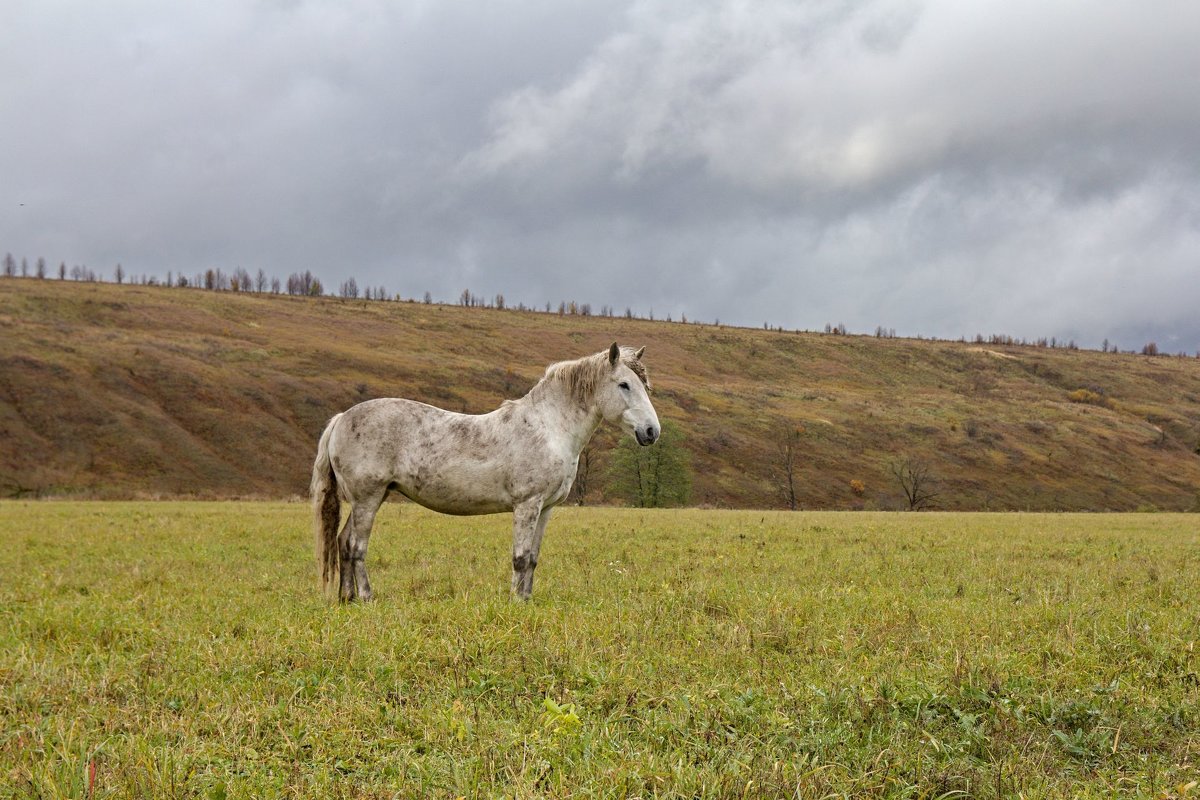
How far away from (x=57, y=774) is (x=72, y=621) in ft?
15.5

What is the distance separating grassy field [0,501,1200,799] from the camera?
169 inches

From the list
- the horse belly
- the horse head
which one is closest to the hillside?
the horse head

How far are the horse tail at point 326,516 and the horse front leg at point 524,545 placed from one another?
7.44 ft

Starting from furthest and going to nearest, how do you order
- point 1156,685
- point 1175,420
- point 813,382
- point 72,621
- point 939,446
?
point 813,382 < point 1175,420 < point 939,446 < point 72,621 < point 1156,685

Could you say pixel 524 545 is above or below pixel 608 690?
above

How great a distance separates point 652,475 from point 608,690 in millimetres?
56225

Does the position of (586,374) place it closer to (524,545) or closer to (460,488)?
(460,488)

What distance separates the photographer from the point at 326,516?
10.3m

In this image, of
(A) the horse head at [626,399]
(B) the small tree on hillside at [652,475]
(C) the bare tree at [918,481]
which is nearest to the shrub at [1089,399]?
(C) the bare tree at [918,481]

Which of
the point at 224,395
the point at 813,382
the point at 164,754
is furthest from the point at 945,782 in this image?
the point at 813,382

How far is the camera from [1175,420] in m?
142

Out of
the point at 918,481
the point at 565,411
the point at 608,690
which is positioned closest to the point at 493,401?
the point at 918,481

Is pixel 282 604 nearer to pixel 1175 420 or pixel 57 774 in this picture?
pixel 57 774

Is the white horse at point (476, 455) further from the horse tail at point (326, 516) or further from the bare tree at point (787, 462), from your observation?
the bare tree at point (787, 462)
